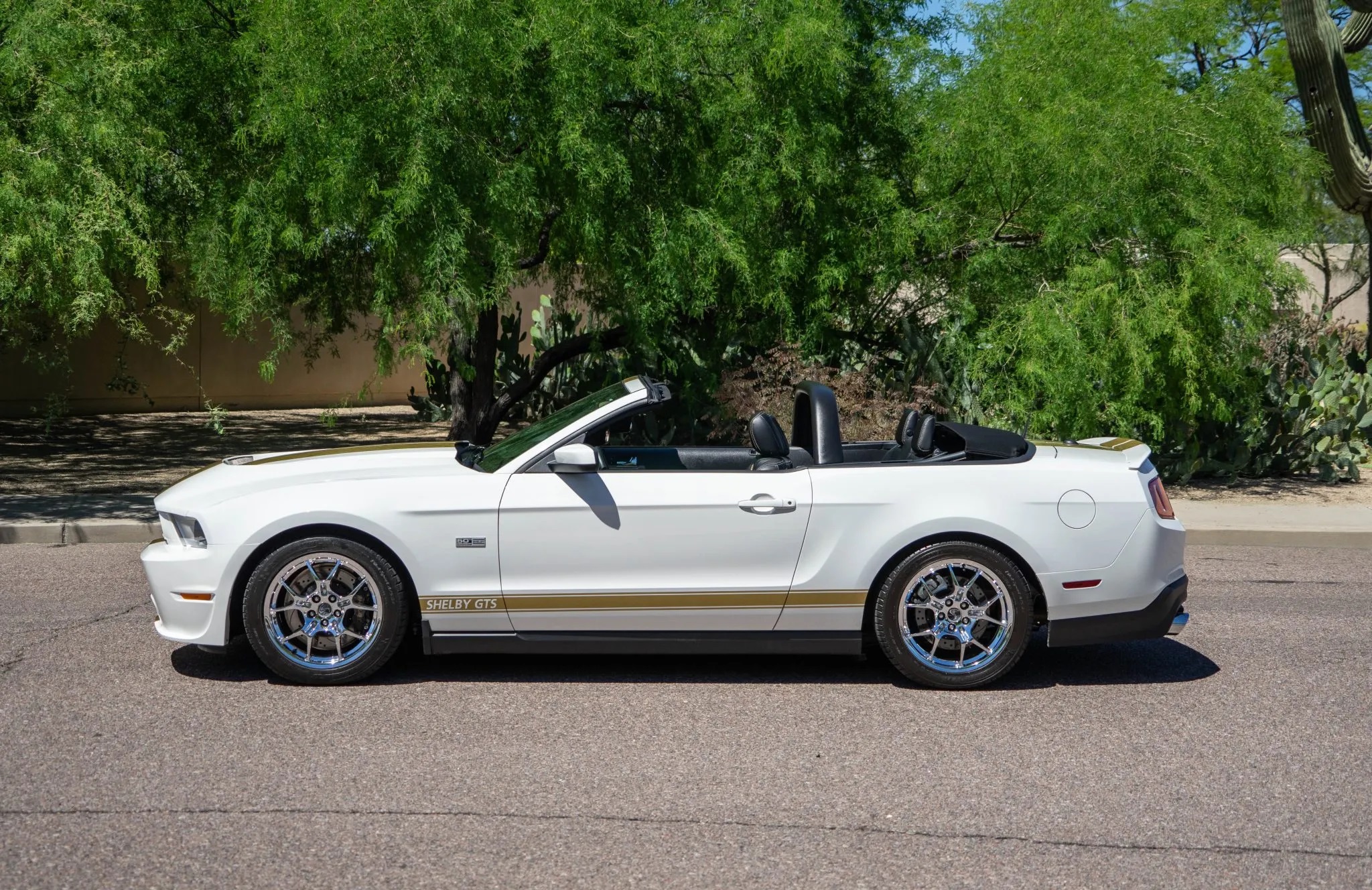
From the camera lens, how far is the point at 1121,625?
627 centimetres

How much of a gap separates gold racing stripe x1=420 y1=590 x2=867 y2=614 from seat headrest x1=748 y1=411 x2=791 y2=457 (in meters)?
0.68

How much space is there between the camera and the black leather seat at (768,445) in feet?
20.7

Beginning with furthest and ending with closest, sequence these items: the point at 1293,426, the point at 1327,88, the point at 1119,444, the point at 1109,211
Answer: the point at 1327,88
the point at 1293,426
the point at 1109,211
the point at 1119,444

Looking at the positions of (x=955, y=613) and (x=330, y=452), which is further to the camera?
(x=330, y=452)

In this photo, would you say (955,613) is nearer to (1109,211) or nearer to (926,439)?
(926,439)

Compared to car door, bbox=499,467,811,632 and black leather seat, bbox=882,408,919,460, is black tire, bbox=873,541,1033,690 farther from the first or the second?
black leather seat, bbox=882,408,919,460

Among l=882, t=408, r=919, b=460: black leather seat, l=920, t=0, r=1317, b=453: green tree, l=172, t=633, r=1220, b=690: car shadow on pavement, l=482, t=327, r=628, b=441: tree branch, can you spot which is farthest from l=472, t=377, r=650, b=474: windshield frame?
l=482, t=327, r=628, b=441: tree branch

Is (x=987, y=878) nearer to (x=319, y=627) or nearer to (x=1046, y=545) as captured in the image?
(x=1046, y=545)

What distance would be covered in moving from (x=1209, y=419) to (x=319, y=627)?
1138 centimetres

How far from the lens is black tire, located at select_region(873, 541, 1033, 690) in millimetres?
6148

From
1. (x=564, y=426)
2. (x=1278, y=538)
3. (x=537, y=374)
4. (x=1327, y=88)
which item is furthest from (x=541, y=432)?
(x=1327, y=88)

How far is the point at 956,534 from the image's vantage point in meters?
6.19

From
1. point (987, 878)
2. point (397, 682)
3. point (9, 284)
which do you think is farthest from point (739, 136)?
point (987, 878)

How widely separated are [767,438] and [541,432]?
3.91ft
